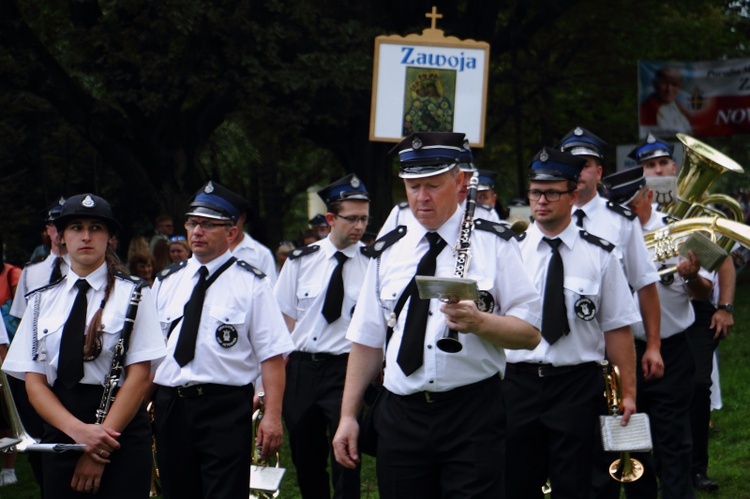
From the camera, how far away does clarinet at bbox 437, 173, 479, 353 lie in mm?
4789

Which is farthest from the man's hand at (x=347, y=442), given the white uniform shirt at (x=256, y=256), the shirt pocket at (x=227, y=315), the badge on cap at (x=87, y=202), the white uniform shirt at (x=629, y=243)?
the white uniform shirt at (x=256, y=256)

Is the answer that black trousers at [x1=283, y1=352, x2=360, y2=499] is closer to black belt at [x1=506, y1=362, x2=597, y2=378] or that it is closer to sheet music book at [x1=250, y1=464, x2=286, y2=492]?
sheet music book at [x1=250, y1=464, x2=286, y2=492]

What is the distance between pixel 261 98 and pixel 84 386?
10429 mm

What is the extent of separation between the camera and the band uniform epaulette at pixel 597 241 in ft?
21.8

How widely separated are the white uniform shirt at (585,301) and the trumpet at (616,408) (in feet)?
0.35

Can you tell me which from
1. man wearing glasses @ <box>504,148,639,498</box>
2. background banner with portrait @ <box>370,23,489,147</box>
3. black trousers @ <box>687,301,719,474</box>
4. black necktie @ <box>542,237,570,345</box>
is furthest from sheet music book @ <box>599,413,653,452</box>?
background banner with portrait @ <box>370,23,489,147</box>

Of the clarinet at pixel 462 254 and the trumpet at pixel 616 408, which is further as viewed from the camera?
the trumpet at pixel 616 408

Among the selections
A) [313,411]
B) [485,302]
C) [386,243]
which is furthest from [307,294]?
[485,302]

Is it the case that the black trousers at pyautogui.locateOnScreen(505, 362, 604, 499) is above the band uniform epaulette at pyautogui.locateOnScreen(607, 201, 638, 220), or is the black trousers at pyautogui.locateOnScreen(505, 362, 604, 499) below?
below

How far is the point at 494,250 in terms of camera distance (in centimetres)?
529

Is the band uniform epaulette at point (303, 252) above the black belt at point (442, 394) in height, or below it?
above

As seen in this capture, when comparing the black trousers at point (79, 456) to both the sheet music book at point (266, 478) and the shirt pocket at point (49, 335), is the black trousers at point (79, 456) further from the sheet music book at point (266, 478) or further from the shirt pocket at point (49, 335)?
the sheet music book at point (266, 478)

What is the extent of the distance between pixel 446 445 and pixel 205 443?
6.22 ft

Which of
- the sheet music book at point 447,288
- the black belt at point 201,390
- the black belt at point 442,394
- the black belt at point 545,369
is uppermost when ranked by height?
the sheet music book at point 447,288
